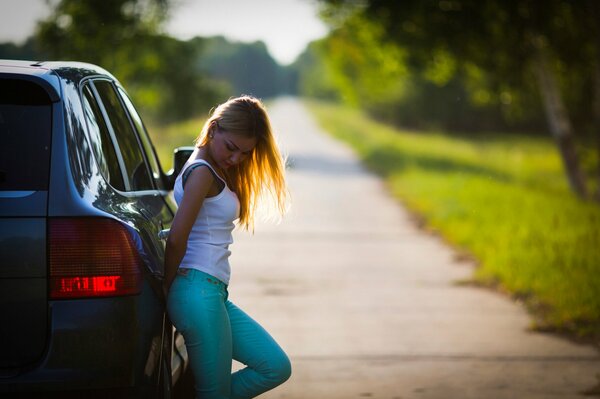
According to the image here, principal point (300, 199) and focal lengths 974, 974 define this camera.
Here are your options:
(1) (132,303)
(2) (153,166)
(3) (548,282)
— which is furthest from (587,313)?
(1) (132,303)

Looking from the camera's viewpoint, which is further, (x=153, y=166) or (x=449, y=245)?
(x=449, y=245)

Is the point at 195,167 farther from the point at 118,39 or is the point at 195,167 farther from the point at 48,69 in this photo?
the point at 118,39

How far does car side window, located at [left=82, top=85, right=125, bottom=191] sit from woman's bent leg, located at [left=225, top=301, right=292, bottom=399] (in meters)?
0.69

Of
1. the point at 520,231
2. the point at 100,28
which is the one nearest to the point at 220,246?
the point at 520,231

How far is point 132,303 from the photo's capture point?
10.5 ft

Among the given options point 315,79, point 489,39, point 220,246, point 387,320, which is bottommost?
point 387,320

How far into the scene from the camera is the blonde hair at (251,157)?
3682 mm

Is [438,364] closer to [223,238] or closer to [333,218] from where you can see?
[223,238]

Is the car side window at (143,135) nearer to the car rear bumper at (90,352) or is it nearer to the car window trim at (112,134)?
the car window trim at (112,134)

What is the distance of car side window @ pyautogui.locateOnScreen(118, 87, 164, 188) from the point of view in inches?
187

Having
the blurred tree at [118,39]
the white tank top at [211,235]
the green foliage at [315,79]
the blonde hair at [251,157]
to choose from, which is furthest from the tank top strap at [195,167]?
the green foliage at [315,79]

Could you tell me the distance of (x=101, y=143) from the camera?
362 cm

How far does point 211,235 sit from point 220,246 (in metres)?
0.06

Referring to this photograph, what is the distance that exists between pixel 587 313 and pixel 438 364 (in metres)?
1.93
